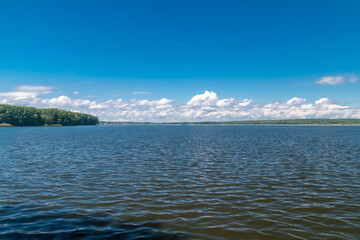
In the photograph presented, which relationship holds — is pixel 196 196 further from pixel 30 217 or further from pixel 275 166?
pixel 275 166

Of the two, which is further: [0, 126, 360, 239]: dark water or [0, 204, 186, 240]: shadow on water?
[0, 126, 360, 239]: dark water

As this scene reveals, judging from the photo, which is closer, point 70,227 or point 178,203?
point 70,227

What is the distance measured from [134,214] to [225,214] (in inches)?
219

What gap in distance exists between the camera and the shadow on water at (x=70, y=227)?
11.6 m

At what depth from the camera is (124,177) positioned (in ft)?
77.6

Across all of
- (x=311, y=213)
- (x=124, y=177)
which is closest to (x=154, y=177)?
(x=124, y=177)

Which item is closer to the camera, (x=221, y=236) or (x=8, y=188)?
(x=221, y=236)

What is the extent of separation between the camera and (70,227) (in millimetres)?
12523

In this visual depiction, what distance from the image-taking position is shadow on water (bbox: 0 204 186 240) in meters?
11.6

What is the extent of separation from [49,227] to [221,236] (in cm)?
905

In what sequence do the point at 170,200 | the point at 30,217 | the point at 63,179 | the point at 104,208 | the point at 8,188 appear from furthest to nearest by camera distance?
the point at 63,179 → the point at 8,188 → the point at 170,200 → the point at 104,208 → the point at 30,217

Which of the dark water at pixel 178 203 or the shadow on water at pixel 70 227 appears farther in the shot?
the dark water at pixel 178 203

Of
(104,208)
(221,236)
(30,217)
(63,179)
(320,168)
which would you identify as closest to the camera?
(221,236)

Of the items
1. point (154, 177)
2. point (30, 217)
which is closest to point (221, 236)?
point (30, 217)
